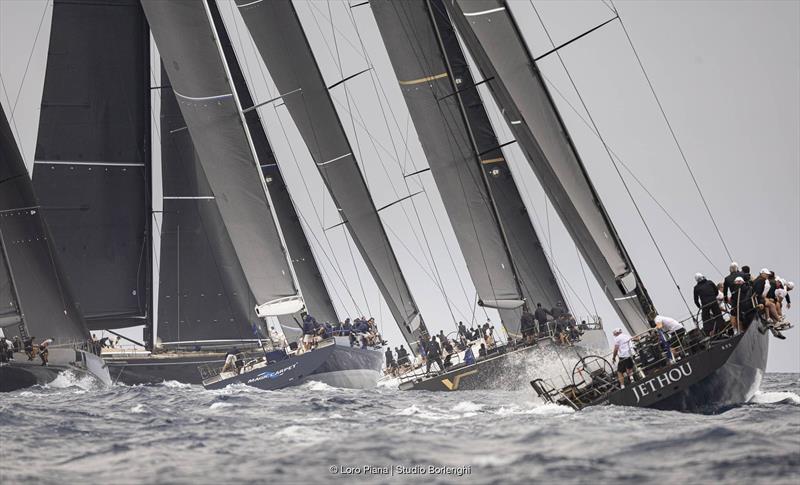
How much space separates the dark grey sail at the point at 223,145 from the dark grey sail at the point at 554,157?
7254 mm

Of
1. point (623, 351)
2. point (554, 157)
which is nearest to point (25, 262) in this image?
point (554, 157)

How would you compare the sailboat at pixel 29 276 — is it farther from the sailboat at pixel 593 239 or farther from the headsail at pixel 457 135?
the sailboat at pixel 593 239

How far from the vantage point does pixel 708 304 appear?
1747cm

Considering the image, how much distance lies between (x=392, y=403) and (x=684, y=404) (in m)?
6.45

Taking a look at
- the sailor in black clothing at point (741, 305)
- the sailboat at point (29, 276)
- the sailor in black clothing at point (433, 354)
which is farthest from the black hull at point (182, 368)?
the sailor in black clothing at point (741, 305)

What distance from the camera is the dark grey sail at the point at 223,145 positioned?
25.2 meters

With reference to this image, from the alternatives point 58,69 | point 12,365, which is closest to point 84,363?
point 12,365

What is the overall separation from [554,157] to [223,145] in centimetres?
957

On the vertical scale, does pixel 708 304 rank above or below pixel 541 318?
below

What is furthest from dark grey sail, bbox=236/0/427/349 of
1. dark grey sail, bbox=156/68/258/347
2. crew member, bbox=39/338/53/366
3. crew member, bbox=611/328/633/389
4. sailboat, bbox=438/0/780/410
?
crew member, bbox=611/328/633/389

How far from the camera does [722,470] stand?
31.9 ft

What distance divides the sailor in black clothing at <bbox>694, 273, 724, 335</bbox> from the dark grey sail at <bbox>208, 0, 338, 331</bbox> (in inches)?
704

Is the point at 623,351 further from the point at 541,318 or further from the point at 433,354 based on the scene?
the point at 433,354

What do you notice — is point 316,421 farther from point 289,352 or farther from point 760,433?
point 289,352
